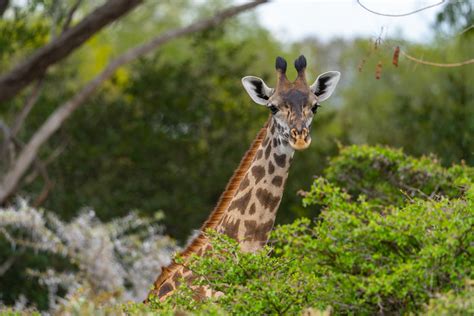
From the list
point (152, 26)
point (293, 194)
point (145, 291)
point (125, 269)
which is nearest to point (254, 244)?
point (145, 291)

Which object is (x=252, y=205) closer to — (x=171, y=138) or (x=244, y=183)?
(x=244, y=183)

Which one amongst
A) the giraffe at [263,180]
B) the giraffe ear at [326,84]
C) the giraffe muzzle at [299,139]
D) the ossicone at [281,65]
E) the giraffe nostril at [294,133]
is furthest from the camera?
the giraffe ear at [326,84]

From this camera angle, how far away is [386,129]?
2164 cm

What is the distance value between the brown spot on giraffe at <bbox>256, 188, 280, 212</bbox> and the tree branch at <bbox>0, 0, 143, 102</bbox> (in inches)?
250

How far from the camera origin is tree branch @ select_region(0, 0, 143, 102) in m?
13.4

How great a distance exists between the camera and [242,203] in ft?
25.4

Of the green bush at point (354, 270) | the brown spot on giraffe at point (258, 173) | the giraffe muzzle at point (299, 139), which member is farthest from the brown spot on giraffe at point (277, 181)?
the green bush at point (354, 270)

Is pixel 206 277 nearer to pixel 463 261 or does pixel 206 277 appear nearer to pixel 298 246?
pixel 298 246

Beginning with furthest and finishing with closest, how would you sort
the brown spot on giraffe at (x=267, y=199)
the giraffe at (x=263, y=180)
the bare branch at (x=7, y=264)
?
the bare branch at (x=7, y=264)
the brown spot on giraffe at (x=267, y=199)
the giraffe at (x=263, y=180)

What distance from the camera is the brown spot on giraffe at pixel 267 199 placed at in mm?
7711

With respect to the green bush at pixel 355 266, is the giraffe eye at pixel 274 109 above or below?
above

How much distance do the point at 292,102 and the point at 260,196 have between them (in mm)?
808

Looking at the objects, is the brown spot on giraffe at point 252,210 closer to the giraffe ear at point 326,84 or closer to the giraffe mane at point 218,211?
the giraffe mane at point 218,211

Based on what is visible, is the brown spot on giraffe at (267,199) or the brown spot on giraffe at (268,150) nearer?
the brown spot on giraffe at (267,199)
